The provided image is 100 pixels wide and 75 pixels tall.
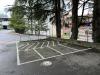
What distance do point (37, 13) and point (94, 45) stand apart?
976 cm

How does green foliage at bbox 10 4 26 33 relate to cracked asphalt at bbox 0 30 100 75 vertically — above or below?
above

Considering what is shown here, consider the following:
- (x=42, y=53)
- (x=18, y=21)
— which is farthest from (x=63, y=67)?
(x=18, y=21)

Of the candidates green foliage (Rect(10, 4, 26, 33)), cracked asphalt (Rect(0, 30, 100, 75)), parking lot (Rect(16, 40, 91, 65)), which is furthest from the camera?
green foliage (Rect(10, 4, 26, 33))

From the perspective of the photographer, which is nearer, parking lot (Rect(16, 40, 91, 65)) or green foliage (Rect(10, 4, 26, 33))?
parking lot (Rect(16, 40, 91, 65))

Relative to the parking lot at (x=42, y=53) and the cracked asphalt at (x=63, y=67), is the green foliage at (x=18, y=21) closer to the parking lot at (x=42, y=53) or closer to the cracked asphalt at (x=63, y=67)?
the parking lot at (x=42, y=53)

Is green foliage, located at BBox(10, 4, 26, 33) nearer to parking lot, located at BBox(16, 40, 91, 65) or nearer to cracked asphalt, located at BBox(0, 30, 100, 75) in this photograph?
parking lot, located at BBox(16, 40, 91, 65)

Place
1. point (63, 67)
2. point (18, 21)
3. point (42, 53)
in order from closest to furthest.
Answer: point (63, 67) < point (42, 53) < point (18, 21)

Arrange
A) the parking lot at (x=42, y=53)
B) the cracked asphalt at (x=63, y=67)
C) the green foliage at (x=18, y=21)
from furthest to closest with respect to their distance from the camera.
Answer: the green foliage at (x=18, y=21), the parking lot at (x=42, y=53), the cracked asphalt at (x=63, y=67)

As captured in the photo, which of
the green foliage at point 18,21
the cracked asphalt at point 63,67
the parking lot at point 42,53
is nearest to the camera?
the cracked asphalt at point 63,67

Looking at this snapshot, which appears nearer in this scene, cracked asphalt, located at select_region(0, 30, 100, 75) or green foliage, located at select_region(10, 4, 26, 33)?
cracked asphalt, located at select_region(0, 30, 100, 75)

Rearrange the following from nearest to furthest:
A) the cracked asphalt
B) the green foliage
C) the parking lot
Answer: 1. the cracked asphalt
2. the parking lot
3. the green foliage

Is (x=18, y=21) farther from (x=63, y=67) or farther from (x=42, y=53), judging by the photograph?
(x=63, y=67)

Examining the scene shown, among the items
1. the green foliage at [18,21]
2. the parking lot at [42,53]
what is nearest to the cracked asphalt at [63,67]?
the parking lot at [42,53]

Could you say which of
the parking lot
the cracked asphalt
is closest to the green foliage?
the parking lot
